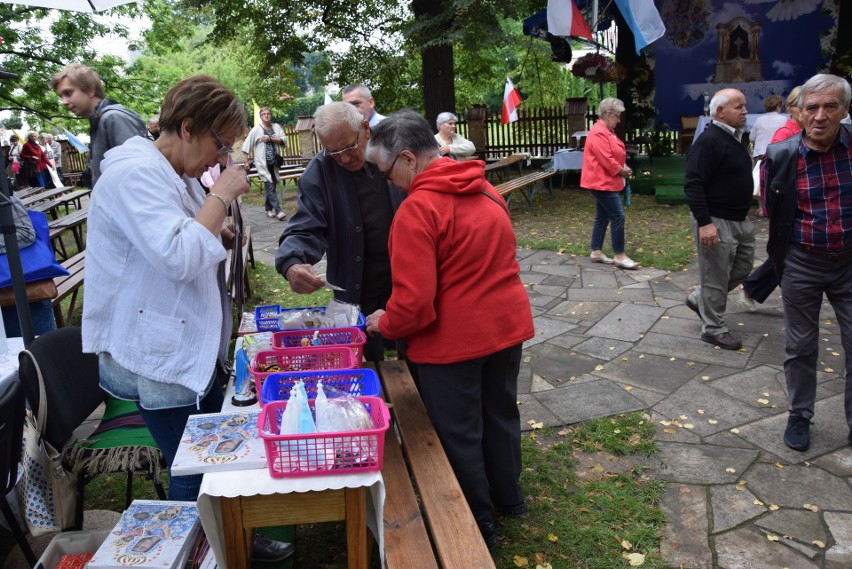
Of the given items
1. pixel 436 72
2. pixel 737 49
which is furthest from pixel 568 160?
pixel 737 49

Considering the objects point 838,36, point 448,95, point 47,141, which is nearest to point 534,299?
point 448,95

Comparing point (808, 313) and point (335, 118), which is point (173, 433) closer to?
point (335, 118)

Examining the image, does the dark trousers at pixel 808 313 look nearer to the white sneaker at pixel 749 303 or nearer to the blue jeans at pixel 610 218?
the white sneaker at pixel 749 303

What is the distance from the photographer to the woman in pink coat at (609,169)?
24.5 feet

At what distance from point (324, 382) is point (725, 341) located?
12.6 ft

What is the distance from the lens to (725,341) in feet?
17.3

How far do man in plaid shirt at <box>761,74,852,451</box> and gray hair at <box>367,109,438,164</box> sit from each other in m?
2.14

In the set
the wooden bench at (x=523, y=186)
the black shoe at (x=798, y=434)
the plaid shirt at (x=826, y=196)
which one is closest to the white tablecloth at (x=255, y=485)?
the black shoe at (x=798, y=434)

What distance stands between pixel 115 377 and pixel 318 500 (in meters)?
0.81

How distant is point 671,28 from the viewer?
15219 millimetres

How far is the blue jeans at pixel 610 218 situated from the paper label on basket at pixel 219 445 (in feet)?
18.8

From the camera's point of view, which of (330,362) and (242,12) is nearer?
(330,362)

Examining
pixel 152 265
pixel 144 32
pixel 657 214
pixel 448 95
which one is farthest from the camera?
Result: pixel 144 32

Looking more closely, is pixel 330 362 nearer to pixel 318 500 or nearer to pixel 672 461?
pixel 318 500
